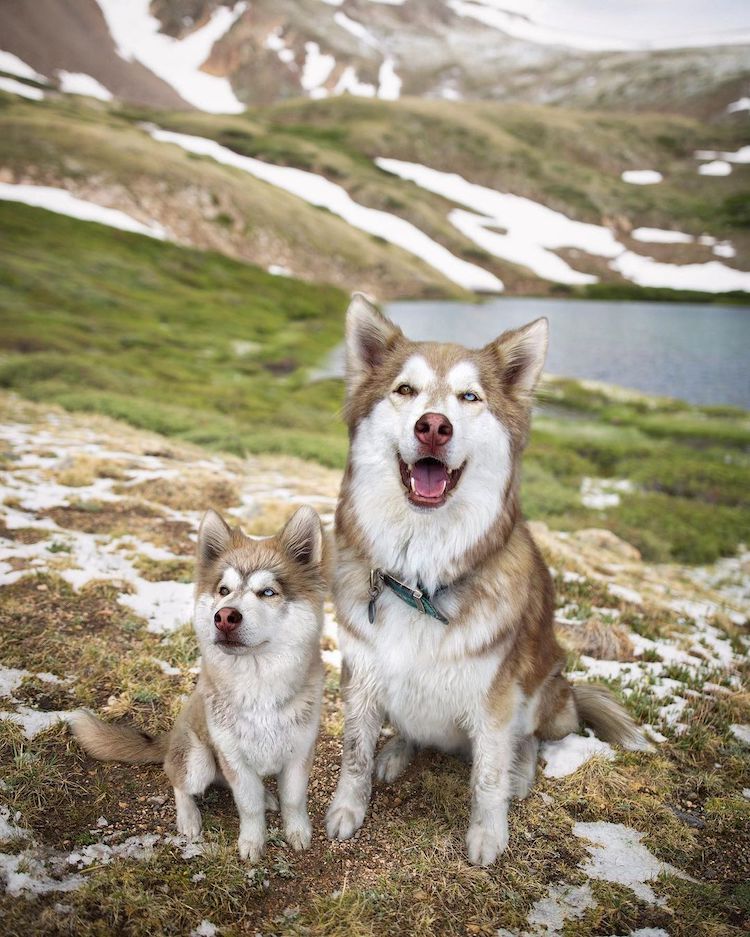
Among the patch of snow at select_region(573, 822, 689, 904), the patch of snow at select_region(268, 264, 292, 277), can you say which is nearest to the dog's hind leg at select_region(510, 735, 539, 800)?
the patch of snow at select_region(573, 822, 689, 904)

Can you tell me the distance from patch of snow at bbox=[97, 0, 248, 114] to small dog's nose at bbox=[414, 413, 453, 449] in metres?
196

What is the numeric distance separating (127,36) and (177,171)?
502ft

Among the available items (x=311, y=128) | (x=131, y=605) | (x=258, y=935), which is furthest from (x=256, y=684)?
(x=311, y=128)

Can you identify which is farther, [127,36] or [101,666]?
[127,36]

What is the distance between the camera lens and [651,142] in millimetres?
181125

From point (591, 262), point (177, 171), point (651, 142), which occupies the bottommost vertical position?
point (177, 171)

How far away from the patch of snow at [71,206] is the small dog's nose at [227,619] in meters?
63.3

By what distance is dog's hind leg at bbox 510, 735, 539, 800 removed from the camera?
431 cm

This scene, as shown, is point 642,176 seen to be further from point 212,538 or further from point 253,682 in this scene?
point 253,682

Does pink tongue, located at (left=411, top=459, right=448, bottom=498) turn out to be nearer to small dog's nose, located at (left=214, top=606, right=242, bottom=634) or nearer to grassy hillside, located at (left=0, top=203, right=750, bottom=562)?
grassy hillside, located at (left=0, top=203, right=750, bottom=562)

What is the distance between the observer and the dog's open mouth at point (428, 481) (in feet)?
11.4

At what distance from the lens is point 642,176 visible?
545ft

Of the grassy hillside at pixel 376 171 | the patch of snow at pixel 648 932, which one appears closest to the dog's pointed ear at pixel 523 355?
the patch of snow at pixel 648 932

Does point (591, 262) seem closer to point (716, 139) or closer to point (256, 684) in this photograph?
point (716, 139)
